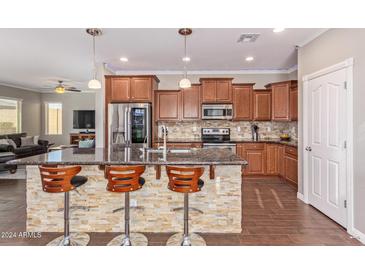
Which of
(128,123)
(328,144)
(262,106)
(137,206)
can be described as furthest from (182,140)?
(328,144)

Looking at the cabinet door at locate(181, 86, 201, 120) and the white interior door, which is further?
the cabinet door at locate(181, 86, 201, 120)

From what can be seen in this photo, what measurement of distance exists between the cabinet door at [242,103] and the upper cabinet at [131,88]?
214cm

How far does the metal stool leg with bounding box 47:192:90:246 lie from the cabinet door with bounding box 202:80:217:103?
4.08 m

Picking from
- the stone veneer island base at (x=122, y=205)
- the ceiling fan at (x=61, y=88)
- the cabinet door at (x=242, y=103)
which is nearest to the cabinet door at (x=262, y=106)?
the cabinet door at (x=242, y=103)

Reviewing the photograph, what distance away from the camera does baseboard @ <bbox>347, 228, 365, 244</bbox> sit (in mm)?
2589

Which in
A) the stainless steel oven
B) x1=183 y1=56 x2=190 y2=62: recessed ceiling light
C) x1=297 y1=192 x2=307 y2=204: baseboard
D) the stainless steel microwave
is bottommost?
x1=297 y1=192 x2=307 y2=204: baseboard

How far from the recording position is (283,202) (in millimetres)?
3990

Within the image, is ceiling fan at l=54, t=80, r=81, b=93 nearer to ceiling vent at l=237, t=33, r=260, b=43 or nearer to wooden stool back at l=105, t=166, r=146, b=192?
ceiling vent at l=237, t=33, r=260, b=43

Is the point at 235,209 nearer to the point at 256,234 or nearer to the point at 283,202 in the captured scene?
the point at 256,234

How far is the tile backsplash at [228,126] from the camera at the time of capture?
6.25 m

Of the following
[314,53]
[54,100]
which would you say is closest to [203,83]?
[314,53]

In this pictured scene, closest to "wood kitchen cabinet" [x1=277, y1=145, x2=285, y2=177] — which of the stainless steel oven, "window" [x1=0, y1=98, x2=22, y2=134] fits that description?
the stainless steel oven

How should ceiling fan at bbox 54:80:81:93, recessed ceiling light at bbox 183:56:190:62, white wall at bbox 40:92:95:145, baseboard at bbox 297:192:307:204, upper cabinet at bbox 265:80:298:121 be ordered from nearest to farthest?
baseboard at bbox 297:192:307:204 < recessed ceiling light at bbox 183:56:190:62 < upper cabinet at bbox 265:80:298:121 < ceiling fan at bbox 54:80:81:93 < white wall at bbox 40:92:95:145
